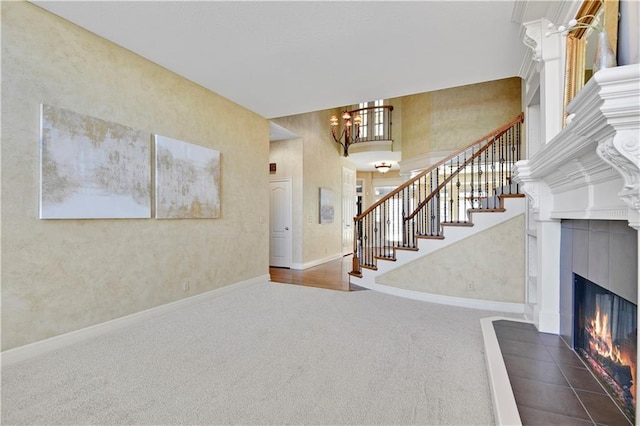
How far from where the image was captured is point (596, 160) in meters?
1.57

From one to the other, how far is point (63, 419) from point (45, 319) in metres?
1.23

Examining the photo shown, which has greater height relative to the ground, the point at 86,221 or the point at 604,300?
the point at 86,221

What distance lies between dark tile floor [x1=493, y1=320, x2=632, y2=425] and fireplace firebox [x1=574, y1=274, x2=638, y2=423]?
0.06m

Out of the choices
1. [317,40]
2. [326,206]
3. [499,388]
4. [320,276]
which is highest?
[317,40]

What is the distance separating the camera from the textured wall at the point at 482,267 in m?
3.74

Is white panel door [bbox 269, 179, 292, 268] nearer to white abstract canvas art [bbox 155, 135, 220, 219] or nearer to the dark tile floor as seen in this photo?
white abstract canvas art [bbox 155, 135, 220, 219]

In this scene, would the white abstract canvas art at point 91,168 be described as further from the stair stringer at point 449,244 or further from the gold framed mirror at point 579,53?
the gold framed mirror at point 579,53

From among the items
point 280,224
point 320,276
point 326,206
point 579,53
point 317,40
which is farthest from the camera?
point 326,206

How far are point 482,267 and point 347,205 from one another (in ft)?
18.4

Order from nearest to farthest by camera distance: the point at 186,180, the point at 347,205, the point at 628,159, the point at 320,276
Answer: the point at 628,159 < the point at 186,180 < the point at 320,276 < the point at 347,205

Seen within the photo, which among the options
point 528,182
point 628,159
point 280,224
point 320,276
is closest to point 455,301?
point 528,182

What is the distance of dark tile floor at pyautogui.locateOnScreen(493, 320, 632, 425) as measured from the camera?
5.13 feet

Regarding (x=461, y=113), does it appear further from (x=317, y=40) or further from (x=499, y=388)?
(x=499, y=388)

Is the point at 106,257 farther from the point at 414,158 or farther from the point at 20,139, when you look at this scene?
the point at 414,158
